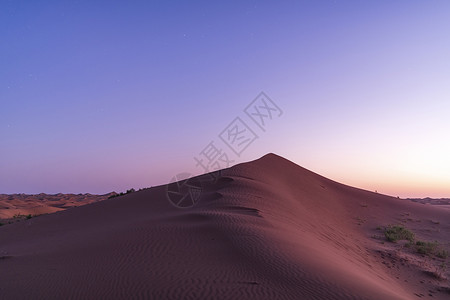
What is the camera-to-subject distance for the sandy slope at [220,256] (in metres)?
6.00

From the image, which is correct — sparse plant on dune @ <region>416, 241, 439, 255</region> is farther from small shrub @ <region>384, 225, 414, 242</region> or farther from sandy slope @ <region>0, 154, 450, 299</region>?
small shrub @ <region>384, 225, 414, 242</region>

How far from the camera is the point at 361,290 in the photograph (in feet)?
19.3

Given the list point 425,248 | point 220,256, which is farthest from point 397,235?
point 220,256

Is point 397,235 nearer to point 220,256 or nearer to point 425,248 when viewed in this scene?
point 425,248

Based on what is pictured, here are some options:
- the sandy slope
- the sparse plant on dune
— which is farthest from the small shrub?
the sparse plant on dune

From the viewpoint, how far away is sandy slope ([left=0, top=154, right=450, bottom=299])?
5996 millimetres

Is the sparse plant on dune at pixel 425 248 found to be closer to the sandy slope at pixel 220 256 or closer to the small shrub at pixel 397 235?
the sandy slope at pixel 220 256

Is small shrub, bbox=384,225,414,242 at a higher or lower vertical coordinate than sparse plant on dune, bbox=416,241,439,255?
higher

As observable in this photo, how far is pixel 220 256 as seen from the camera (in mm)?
7371

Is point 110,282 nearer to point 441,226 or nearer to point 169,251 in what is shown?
point 169,251

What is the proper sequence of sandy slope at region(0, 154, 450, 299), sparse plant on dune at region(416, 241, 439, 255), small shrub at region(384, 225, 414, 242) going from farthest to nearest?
small shrub at region(384, 225, 414, 242), sparse plant on dune at region(416, 241, 439, 255), sandy slope at region(0, 154, 450, 299)

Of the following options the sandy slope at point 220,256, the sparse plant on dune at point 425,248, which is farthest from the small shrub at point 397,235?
the sparse plant on dune at point 425,248

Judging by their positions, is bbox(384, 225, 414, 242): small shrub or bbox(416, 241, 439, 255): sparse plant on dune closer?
bbox(416, 241, 439, 255): sparse plant on dune

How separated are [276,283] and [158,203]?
11.7 metres
